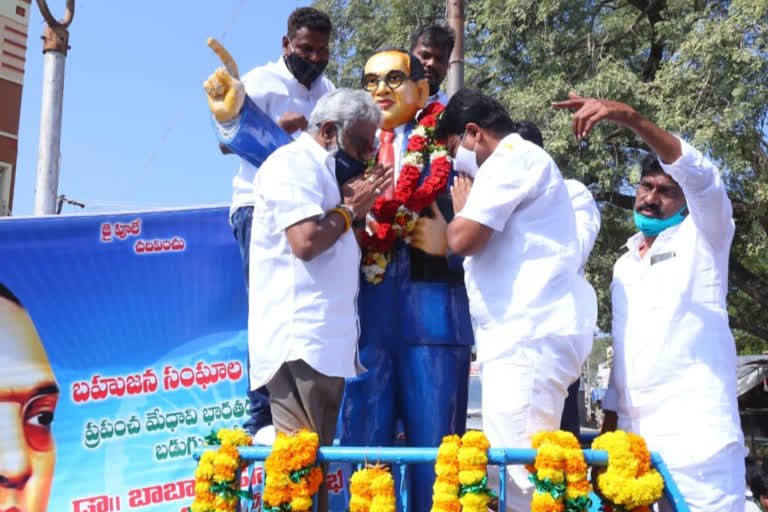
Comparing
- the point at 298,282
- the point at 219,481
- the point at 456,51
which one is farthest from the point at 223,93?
the point at 456,51

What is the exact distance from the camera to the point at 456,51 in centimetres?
654

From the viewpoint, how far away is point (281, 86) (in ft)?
11.9

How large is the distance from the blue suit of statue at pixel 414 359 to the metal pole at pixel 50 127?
610cm

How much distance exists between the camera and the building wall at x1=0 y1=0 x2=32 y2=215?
14406 millimetres

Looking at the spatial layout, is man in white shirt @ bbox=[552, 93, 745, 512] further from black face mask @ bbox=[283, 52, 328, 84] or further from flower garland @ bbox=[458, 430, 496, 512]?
Answer: black face mask @ bbox=[283, 52, 328, 84]

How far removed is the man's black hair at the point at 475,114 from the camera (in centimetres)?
273

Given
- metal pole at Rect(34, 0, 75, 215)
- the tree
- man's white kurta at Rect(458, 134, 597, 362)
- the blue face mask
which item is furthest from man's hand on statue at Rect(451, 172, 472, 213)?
metal pole at Rect(34, 0, 75, 215)

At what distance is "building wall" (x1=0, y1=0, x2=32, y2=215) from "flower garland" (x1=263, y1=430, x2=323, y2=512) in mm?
13402

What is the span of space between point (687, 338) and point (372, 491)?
1.13m

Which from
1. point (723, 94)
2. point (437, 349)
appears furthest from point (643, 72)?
point (437, 349)

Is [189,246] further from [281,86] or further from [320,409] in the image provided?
[320,409]

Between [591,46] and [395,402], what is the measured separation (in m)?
8.49

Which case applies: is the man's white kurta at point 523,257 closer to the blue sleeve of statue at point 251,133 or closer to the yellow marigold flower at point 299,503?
the yellow marigold flower at point 299,503

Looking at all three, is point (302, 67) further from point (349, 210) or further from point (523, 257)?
Result: point (523, 257)
